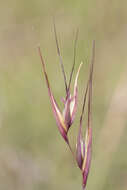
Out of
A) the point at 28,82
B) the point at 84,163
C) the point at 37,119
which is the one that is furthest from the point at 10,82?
the point at 84,163

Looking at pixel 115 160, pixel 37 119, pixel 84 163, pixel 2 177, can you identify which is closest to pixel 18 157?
pixel 2 177

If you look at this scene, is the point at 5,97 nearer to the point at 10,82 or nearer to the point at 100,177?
the point at 10,82

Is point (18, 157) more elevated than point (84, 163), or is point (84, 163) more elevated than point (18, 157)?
point (84, 163)

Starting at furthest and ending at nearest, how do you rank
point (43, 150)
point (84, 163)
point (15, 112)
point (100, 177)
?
point (15, 112)
point (43, 150)
point (100, 177)
point (84, 163)

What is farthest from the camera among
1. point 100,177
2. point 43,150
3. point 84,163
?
point 43,150

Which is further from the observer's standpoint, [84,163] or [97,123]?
[97,123]

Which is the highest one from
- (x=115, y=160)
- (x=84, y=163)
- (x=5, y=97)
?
(x=84, y=163)
